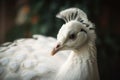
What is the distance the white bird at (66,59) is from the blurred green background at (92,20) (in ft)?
2.23

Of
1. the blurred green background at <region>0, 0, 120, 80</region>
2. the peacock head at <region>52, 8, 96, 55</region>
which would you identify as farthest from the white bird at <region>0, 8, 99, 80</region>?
the blurred green background at <region>0, 0, 120, 80</region>

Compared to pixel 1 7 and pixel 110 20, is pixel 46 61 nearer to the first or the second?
pixel 110 20

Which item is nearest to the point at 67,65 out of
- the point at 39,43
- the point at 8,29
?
the point at 39,43

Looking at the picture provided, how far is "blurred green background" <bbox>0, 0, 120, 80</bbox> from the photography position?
2674mm

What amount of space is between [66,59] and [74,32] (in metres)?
0.29

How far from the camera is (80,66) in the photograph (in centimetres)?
183

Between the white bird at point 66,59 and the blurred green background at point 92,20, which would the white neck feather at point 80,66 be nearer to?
the white bird at point 66,59

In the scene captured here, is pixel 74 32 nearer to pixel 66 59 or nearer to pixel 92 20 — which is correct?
pixel 66 59

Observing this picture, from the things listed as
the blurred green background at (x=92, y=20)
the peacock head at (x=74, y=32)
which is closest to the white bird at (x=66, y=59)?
the peacock head at (x=74, y=32)

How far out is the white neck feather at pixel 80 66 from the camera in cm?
182

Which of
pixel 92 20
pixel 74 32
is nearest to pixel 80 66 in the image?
pixel 74 32

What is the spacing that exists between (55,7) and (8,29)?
60 cm

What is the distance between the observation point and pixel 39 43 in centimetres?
220

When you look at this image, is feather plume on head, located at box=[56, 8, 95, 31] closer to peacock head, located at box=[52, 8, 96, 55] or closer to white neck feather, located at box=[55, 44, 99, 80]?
peacock head, located at box=[52, 8, 96, 55]
